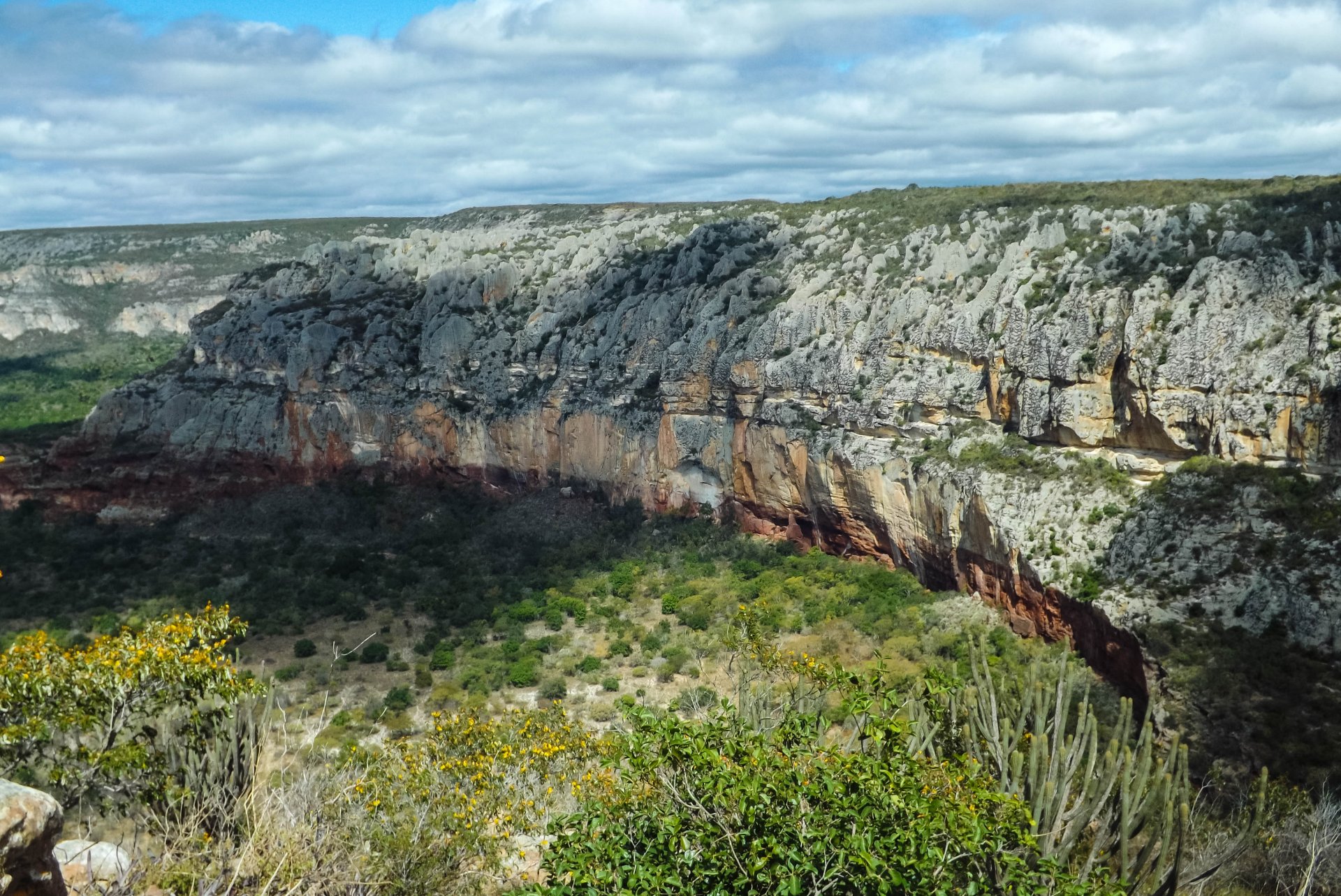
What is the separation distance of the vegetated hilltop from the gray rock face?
131 ft

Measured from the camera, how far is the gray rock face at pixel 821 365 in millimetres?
32656

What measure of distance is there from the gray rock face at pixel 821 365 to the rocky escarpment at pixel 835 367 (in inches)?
4.4

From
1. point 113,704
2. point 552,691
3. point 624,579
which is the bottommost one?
point 552,691

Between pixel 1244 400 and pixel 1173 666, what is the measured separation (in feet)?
29.4

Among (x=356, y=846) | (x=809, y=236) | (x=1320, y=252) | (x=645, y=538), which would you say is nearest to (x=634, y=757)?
(x=356, y=846)

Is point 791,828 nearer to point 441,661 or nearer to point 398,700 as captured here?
point 398,700

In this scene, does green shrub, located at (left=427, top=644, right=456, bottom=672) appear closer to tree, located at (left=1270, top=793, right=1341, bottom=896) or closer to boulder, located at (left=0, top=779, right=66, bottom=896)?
tree, located at (left=1270, top=793, right=1341, bottom=896)

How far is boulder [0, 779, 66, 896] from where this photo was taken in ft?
30.1

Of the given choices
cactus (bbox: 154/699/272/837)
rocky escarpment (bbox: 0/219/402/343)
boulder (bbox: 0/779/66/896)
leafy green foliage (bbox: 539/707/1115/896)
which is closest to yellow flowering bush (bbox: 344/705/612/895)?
cactus (bbox: 154/699/272/837)

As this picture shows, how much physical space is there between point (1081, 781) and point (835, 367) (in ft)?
92.1

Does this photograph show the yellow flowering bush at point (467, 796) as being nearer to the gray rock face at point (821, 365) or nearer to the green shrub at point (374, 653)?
the green shrub at point (374, 653)

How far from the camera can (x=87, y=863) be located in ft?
44.3

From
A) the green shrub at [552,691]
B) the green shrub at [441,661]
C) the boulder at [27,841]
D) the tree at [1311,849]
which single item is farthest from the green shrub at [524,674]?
the boulder at [27,841]

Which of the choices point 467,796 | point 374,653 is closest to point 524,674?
point 374,653
